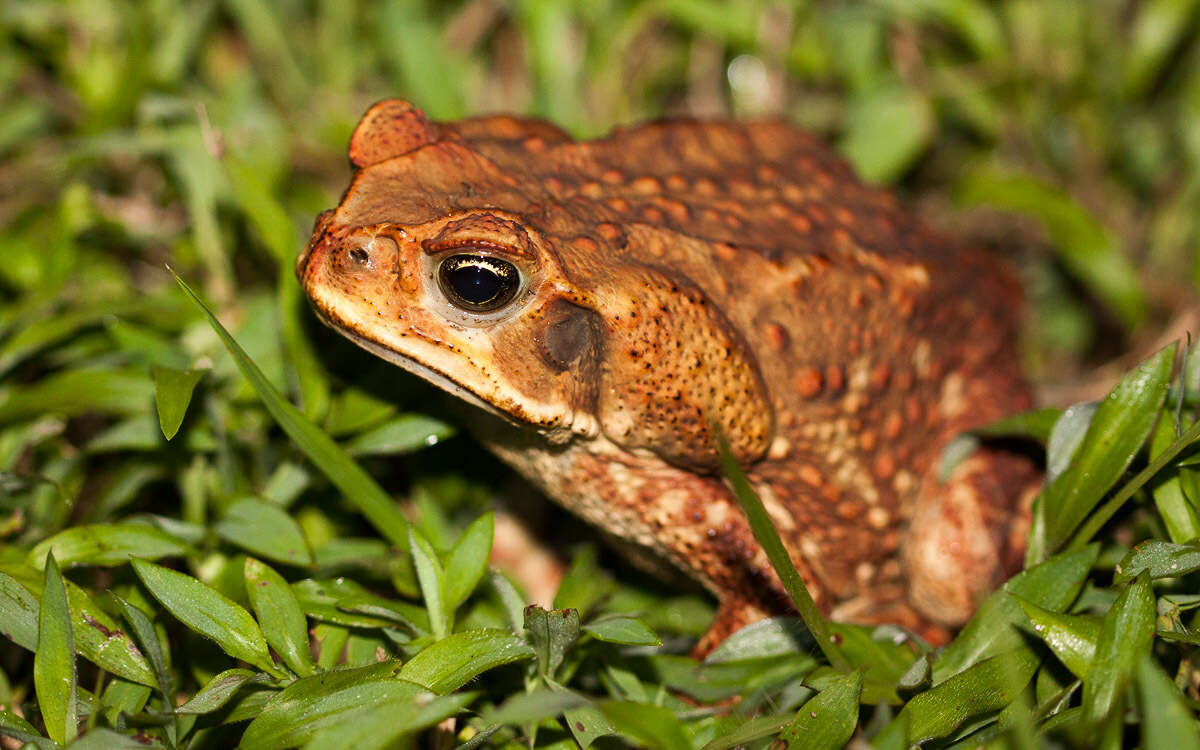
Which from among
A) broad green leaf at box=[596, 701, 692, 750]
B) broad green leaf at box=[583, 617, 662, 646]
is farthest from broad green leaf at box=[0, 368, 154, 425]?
broad green leaf at box=[596, 701, 692, 750]

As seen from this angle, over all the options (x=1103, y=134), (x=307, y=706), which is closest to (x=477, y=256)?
(x=307, y=706)

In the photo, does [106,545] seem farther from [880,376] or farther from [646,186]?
[880,376]

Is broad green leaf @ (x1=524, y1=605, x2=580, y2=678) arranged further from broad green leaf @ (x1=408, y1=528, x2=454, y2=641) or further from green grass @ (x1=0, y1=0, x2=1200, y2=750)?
broad green leaf @ (x1=408, y1=528, x2=454, y2=641)

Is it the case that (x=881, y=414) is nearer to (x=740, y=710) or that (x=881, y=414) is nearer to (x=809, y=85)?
(x=740, y=710)

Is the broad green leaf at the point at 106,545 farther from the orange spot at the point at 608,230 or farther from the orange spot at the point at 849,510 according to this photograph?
the orange spot at the point at 849,510

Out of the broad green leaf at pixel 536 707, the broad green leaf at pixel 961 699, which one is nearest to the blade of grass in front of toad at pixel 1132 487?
the broad green leaf at pixel 961 699

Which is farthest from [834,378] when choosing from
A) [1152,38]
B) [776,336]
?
[1152,38]
